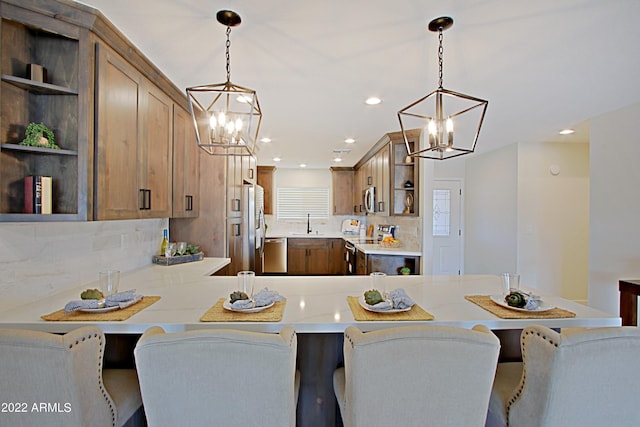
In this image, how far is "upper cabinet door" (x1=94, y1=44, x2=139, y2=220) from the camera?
5.26ft

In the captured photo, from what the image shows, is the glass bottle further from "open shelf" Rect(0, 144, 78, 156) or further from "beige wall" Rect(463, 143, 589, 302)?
"beige wall" Rect(463, 143, 589, 302)

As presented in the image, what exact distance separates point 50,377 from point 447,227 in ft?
19.7

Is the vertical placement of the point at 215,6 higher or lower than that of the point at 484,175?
higher

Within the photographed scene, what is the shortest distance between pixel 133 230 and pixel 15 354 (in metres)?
1.76

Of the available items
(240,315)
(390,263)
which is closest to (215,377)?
(240,315)

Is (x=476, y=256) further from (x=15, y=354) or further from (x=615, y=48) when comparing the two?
(x=15, y=354)

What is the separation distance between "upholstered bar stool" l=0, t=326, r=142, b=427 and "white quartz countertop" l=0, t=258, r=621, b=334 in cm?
30

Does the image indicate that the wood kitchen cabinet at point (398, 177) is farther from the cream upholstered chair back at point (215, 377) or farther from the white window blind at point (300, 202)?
the cream upholstered chair back at point (215, 377)

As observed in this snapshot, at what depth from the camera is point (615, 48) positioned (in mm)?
1896

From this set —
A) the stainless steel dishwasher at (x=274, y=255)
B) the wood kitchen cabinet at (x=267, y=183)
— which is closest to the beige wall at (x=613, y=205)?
the stainless steel dishwasher at (x=274, y=255)

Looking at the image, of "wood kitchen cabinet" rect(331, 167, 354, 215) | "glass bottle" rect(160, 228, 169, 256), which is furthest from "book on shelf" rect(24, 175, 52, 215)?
"wood kitchen cabinet" rect(331, 167, 354, 215)

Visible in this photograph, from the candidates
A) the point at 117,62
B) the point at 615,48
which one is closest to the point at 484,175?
the point at 615,48

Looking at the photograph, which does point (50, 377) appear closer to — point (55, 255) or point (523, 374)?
point (55, 255)

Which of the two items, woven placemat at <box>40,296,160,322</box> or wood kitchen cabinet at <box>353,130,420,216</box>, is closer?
woven placemat at <box>40,296,160,322</box>
